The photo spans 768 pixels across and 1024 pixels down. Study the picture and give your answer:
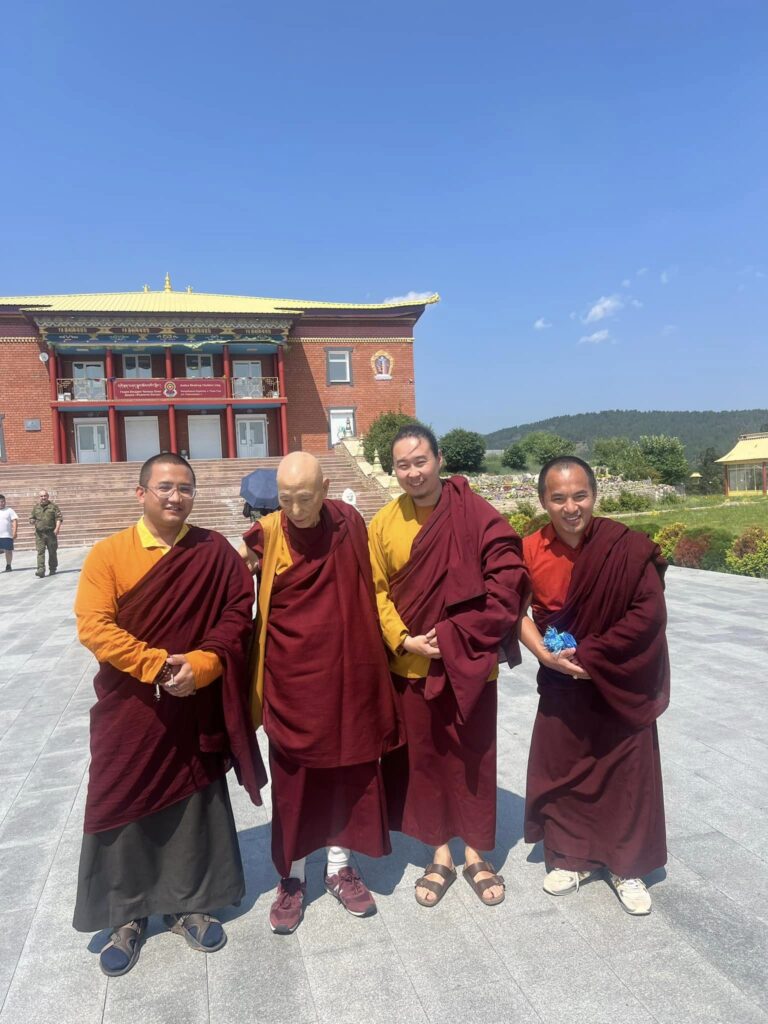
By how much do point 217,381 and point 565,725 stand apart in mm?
23969

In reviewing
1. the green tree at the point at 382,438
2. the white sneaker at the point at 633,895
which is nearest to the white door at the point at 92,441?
the green tree at the point at 382,438

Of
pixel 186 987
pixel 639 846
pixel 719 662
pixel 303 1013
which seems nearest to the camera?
pixel 303 1013

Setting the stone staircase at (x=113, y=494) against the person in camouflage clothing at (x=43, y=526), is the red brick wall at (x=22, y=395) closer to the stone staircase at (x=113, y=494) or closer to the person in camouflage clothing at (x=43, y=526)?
the stone staircase at (x=113, y=494)

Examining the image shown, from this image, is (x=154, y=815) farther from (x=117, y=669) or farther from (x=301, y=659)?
(x=301, y=659)

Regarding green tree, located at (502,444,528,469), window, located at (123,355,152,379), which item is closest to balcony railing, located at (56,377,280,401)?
window, located at (123,355,152,379)

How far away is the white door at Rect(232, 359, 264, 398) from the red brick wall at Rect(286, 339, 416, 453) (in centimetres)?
133

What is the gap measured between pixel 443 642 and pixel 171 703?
94cm

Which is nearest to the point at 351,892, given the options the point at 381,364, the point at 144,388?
the point at 144,388

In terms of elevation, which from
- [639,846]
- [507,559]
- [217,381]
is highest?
[217,381]

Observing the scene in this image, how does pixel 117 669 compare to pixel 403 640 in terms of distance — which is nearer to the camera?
pixel 117 669

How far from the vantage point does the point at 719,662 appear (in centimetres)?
546

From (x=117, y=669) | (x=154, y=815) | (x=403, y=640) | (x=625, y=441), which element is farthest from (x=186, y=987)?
(x=625, y=441)

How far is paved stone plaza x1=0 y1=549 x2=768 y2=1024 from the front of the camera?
1911 mm

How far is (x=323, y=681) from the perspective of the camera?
7.29 feet
